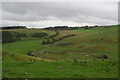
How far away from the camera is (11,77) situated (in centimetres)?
1458

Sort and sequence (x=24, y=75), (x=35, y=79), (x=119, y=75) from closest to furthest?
(x=35, y=79)
(x=24, y=75)
(x=119, y=75)

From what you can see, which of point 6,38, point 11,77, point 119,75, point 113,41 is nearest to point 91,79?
point 119,75

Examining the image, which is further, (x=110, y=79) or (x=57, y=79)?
(x=110, y=79)

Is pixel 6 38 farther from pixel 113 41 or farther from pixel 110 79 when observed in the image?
pixel 110 79

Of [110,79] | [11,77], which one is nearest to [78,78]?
[110,79]

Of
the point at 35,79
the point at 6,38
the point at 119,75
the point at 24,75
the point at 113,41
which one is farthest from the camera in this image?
the point at 6,38

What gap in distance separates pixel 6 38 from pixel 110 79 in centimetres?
13509

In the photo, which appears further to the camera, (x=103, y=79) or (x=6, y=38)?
(x=6, y=38)

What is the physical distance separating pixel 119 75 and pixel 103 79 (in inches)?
111

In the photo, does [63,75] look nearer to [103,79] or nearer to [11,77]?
[103,79]

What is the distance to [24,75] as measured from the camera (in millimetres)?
15305

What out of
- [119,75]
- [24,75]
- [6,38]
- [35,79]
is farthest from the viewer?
[6,38]

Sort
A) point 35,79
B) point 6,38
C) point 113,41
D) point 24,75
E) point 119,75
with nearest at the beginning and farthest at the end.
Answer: point 35,79 < point 24,75 < point 119,75 < point 113,41 < point 6,38

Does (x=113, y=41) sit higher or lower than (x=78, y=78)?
higher
